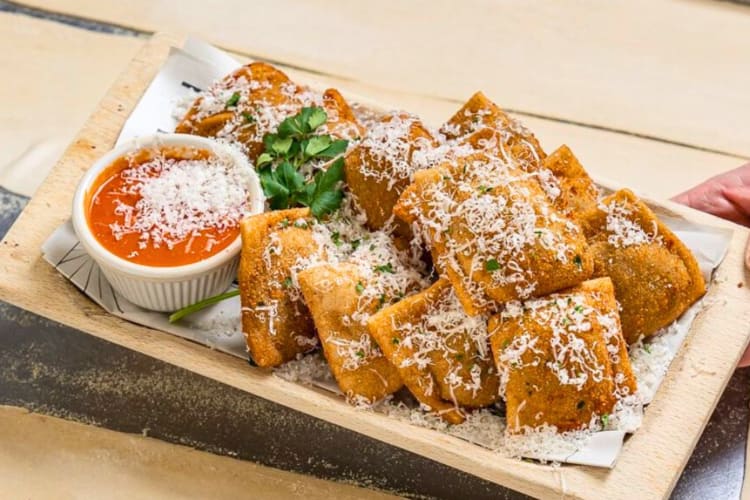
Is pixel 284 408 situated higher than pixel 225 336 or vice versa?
pixel 225 336

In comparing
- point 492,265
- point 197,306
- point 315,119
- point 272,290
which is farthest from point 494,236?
point 197,306

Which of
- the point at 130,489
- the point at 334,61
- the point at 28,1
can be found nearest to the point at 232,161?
the point at 130,489

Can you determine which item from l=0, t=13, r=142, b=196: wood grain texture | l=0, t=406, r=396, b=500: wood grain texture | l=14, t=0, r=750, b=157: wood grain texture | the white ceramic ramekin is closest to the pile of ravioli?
the white ceramic ramekin

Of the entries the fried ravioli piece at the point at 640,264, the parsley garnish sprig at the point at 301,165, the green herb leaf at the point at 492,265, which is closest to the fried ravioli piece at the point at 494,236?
the green herb leaf at the point at 492,265

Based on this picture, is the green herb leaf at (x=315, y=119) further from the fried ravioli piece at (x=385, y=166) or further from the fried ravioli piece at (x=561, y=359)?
the fried ravioli piece at (x=561, y=359)

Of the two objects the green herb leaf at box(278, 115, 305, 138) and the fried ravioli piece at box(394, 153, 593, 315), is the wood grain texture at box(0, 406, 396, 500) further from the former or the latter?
the green herb leaf at box(278, 115, 305, 138)

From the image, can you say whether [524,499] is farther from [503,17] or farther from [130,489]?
[503,17]
